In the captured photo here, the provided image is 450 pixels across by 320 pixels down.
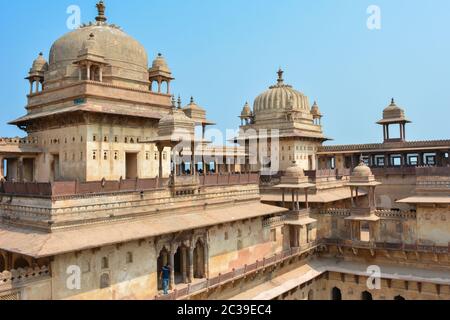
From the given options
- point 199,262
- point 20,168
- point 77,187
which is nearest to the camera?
point 77,187

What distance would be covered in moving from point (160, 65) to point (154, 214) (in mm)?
12132

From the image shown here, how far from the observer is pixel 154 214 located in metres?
19.1

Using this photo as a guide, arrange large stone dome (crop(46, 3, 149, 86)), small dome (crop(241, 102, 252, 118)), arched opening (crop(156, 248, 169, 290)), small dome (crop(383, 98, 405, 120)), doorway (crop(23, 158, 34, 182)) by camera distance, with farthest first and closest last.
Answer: small dome (crop(241, 102, 252, 118)), small dome (crop(383, 98, 405, 120)), doorway (crop(23, 158, 34, 182)), large stone dome (crop(46, 3, 149, 86)), arched opening (crop(156, 248, 169, 290))

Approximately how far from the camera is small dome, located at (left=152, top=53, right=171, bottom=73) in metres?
27.2

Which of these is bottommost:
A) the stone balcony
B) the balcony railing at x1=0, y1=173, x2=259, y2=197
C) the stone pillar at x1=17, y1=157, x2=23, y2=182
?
the stone balcony

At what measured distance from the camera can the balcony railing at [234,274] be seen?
18.3 meters

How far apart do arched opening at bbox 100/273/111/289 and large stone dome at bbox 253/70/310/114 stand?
2723cm

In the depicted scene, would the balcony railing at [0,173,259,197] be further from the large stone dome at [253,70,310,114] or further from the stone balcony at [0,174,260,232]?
the large stone dome at [253,70,310,114]

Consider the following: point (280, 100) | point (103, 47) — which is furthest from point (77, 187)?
point (280, 100)

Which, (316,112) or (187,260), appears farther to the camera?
(316,112)

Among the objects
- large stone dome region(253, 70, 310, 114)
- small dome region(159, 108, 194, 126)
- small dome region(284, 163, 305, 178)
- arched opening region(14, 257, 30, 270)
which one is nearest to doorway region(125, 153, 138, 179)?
small dome region(159, 108, 194, 126)

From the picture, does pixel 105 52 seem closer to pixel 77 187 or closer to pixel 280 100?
pixel 77 187

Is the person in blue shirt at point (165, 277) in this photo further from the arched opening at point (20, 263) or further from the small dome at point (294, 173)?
the small dome at point (294, 173)

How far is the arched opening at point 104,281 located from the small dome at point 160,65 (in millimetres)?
15057
